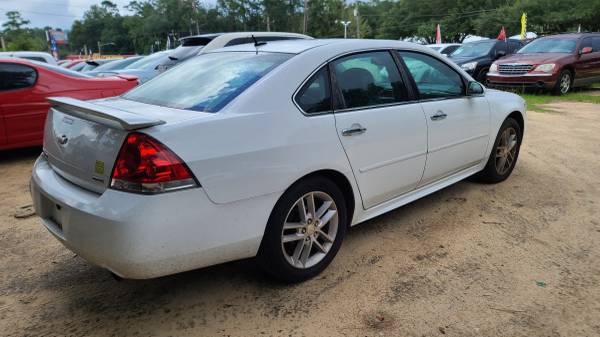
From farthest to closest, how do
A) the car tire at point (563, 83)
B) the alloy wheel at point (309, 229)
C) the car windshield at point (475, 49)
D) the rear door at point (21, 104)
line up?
1. the car windshield at point (475, 49)
2. the car tire at point (563, 83)
3. the rear door at point (21, 104)
4. the alloy wheel at point (309, 229)

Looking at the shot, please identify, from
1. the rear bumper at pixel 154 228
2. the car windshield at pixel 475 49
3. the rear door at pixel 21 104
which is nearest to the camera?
the rear bumper at pixel 154 228

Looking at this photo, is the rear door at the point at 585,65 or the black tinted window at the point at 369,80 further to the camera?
the rear door at the point at 585,65

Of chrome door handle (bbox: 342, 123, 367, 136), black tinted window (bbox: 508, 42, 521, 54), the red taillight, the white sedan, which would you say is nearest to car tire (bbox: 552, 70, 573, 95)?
black tinted window (bbox: 508, 42, 521, 54)

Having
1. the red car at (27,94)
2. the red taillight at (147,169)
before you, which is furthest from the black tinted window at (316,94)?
the red car at (27,94)

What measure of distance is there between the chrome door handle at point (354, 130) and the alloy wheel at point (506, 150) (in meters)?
2.24

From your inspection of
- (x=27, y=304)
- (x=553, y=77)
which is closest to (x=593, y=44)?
(x=553, y=77)

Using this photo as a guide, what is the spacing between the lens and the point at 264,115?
8.71 feet

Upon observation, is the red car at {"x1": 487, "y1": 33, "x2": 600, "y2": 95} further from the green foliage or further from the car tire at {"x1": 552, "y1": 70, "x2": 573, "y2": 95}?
the green foliage

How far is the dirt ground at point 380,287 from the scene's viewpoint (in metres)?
2.54

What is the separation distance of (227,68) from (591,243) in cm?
299

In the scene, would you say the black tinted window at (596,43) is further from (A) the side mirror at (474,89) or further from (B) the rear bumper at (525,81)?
(A) the side mirror at (474,89)

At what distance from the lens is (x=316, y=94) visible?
3002 millimetres

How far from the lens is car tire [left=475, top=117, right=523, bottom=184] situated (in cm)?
470

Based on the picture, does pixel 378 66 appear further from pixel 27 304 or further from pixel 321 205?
pixel 27 304
